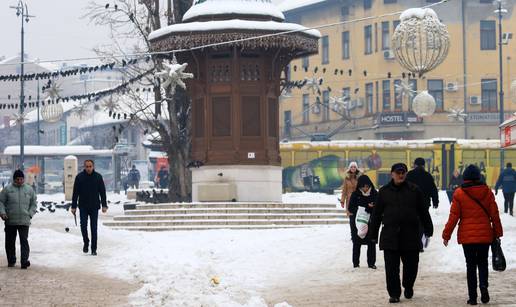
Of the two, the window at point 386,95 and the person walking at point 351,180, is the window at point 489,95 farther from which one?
the person walking at point 351,180

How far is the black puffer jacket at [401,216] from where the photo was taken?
13.3 m

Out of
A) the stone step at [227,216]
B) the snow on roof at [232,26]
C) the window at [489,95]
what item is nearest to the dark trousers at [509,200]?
the stone step at [227,216]

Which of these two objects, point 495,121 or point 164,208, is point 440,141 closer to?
point 495,121

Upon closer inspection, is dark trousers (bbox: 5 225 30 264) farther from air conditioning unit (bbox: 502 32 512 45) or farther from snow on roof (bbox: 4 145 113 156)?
air conditioning unit (bbox: 502 32 512 45)

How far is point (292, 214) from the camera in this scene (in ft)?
95.2

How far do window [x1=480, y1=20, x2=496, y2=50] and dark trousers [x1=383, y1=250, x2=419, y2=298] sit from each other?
60589mm

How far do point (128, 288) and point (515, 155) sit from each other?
1544 inches

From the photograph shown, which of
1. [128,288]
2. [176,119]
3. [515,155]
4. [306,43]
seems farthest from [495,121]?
[128,288]

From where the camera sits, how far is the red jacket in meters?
13.2

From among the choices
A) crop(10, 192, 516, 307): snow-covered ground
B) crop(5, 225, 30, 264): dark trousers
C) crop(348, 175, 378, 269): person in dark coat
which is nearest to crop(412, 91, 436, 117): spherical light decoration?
crop(10, 192, 516, 307): snow-covered ground

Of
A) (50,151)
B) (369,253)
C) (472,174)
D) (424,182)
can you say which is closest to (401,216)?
(472,174)

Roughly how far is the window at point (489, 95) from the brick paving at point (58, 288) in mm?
57107

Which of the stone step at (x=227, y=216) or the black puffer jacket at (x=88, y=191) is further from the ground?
the black puffer jacket at (x=88, y=191)

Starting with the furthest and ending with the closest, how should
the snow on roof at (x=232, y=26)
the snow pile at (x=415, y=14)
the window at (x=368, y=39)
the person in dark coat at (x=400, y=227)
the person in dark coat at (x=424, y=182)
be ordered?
the window at (x=368, y=39), the snow pile at (x=415, y=14), the snow on roof at (x=232, y=26), the person in dark coat at (x=424, y=182), the person in dark coat at (x=400, y=227)
